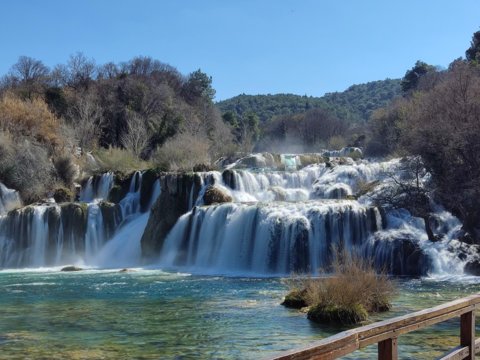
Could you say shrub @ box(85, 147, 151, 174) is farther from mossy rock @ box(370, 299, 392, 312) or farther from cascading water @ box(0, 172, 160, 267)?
mossy rock @ box(370, 299, 392, 312)

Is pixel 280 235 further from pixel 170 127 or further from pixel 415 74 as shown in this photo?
pixel 415 74

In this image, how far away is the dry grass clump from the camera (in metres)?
14.6

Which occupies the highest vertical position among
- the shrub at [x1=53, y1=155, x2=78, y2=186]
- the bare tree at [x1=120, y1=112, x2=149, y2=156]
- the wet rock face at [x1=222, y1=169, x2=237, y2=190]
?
the bare tree at [x1=120, y1=112, x2=149, y2=156]

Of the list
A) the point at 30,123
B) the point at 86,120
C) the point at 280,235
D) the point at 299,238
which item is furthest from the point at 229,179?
Result: the point at 86,120

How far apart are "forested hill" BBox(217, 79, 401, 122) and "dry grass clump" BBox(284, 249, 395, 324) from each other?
102476mm

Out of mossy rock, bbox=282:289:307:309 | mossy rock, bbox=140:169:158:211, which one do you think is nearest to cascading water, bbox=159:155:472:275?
mossy rock, bbox=140:169:158:211

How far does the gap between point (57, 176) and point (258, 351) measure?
114ft

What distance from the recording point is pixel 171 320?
15.6 metres

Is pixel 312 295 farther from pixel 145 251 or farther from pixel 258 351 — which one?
pixel 145 251

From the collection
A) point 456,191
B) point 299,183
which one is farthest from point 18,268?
point 456,191

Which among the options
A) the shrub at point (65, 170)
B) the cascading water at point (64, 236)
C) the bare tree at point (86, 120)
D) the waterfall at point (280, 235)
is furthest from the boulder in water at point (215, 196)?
the bare tree at point (86, 120)

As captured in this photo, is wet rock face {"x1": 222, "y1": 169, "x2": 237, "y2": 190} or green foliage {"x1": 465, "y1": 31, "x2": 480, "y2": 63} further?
green foliage {"x1": 465, "y1": 31, "x2": 480, "y2": 63}

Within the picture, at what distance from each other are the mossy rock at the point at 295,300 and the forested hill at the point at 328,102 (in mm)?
101305

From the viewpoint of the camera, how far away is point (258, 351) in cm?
1191
